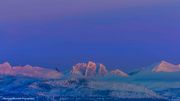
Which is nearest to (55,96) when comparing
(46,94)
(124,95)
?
(46,94)

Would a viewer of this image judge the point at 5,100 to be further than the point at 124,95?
No

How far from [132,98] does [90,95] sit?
10.5m

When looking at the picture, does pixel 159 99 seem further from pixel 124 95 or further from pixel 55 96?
pixel 55 96

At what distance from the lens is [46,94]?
197 metres

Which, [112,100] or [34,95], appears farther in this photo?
[34,95]

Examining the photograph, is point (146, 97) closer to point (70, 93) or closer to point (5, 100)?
point (70, 93)

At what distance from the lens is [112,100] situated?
598 feet

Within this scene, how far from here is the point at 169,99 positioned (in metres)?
192

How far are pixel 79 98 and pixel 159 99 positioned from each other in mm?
19847

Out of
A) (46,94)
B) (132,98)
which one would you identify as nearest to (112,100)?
(132,98)

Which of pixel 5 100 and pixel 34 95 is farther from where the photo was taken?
pixel 34 95

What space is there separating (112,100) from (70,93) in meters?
15.8

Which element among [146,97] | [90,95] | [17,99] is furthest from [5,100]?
[146,97]

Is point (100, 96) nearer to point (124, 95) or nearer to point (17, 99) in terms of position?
point (124, 95)
